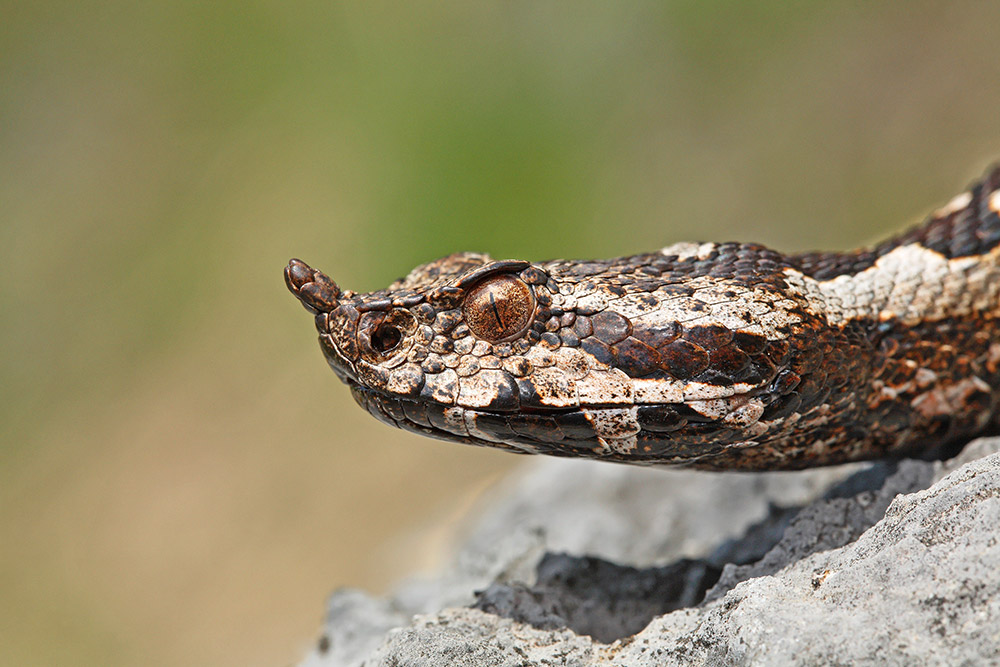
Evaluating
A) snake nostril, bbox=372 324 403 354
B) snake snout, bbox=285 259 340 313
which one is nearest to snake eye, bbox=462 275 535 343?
snake nostril, bbox=372 324 403 354

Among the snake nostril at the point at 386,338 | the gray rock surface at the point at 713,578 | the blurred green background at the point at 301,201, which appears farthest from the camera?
the blurred green background at the point at 301,201

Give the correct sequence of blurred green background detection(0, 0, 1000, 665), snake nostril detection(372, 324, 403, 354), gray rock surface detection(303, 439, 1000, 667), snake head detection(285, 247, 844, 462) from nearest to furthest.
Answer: gray rock surface detection(303, 439, 1000, 667), snake head detection(285, 247, 844, 462), snake nostril detection(372, 324, 403, 354), blurred green background detection(0, 0, 1000, 665)

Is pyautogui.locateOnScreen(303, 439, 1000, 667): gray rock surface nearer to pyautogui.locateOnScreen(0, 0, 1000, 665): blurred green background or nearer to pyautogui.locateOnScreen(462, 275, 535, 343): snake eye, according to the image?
pyautogui.locateOnScreen(462, 275, 535, 343): snake eye

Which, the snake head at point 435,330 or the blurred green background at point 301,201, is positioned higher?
the blurred green background at point 301,201

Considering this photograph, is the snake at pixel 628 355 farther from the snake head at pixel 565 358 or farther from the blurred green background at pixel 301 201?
the blurred green background at pixel 301 201

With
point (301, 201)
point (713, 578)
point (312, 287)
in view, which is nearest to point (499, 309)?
point (312, 287)

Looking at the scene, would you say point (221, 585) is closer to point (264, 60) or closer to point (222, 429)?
point (222, 429)

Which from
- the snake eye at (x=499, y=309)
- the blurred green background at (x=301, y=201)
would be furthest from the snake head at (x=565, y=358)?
the blurred green background at (x=301, y=201)
